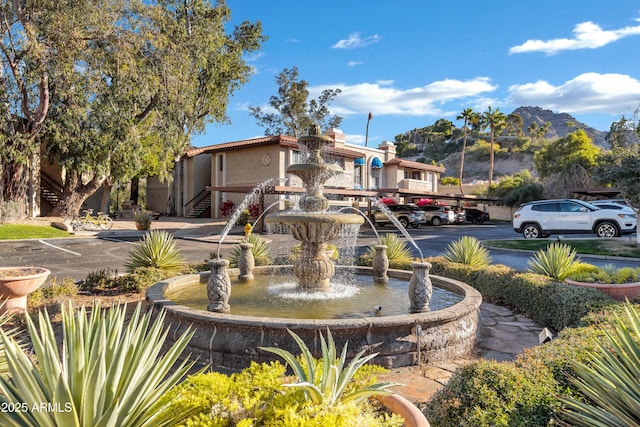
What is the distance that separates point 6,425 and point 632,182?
59.0ft

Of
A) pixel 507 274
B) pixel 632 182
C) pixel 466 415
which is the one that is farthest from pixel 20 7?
pixel 632 182

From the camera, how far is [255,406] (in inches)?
100

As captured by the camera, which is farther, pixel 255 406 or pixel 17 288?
pixel 17 288

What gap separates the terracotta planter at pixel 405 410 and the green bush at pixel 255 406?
0.33ft

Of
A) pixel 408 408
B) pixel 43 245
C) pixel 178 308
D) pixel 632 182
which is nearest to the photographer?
pixel 408 408

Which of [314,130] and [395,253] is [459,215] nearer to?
[395,253]

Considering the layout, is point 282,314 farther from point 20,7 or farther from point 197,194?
point 197,194

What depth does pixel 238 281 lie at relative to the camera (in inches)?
368

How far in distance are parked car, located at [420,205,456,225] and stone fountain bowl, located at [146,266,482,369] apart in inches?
1168

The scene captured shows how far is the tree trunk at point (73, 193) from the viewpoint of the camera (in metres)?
27.2

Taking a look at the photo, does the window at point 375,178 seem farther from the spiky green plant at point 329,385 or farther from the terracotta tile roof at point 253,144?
the spiky green plant at point 329,385

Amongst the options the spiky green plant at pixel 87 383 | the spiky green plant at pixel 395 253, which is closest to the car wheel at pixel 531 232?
the spiky green plant at pixel 395 253

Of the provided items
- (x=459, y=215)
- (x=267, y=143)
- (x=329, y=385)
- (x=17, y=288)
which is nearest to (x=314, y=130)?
(x=17, y=288)

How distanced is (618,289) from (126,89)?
25875mm
